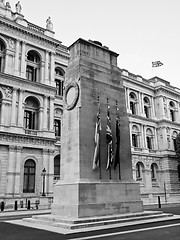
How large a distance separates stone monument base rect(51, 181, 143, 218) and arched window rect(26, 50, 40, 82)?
2393 cm

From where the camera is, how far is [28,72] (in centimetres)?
3484

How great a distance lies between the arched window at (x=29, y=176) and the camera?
3009 centimetres

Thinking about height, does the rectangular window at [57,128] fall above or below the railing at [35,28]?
below

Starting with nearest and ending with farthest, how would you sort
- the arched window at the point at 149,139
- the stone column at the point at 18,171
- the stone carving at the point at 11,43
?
the stone column at the point at 18,171
the stone carving at the point at 11,43
the arched window at the point at 149,139

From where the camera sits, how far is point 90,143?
13664 mm

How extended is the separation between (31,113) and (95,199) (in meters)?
23.0

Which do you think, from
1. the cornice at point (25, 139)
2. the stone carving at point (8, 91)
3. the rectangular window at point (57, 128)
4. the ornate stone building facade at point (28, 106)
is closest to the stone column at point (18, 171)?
the ornate stone building facade at point (28, 106)

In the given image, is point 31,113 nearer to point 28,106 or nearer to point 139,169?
point 28,106

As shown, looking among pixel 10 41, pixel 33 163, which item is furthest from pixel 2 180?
pixel 10 41

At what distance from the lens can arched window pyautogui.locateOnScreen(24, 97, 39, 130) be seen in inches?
1300

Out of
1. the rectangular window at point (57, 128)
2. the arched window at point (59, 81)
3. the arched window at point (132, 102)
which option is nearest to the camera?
the rectangular window at point (57, 128)

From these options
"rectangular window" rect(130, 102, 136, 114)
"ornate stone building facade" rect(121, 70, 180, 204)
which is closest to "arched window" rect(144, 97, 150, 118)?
"ornate stone building facade" rect(121, 70, 180, 204)

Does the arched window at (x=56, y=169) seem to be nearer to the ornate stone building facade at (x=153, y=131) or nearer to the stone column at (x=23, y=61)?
the stone column at (x=23, y=61)

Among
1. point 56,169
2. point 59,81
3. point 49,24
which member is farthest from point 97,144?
point 49,24
